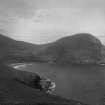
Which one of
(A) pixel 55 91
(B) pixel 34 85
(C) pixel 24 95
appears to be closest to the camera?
(C) pixel 24 95

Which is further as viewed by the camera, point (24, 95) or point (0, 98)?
point (24, 95)

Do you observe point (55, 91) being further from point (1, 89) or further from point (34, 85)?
point (1, 89)

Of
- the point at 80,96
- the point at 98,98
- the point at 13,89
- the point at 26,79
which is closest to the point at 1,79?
the point at 13,89

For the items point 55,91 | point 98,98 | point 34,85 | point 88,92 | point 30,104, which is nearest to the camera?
point 30,104

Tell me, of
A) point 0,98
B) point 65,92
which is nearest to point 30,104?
point 0,98

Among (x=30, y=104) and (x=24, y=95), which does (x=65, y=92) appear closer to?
(x=24, y=95)

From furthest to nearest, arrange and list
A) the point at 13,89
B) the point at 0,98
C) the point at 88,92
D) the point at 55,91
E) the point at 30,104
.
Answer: the point at 55,91
the point at 88,92
the point at 13,89
the point at 0,98
the point at 30,104

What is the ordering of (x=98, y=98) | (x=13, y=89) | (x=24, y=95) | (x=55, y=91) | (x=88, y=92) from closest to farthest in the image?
(x=24, y=95) < (x=13, y=89) < (x=98, y=98) < (x=88, y=92) < (x=55, y=91)

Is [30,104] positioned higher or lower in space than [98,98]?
higher

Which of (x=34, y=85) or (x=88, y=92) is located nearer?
(x=88, y=92)
